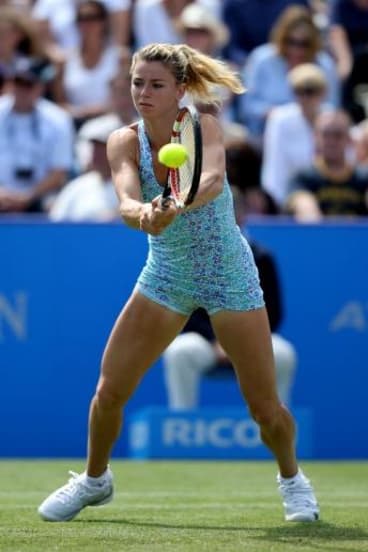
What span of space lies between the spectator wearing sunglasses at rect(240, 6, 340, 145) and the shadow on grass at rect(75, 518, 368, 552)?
741 centimetres

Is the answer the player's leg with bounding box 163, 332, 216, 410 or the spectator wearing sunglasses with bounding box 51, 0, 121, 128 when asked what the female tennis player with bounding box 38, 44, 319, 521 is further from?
the spectator wearing sunglasses with bounding box 51, 0, 121, 128

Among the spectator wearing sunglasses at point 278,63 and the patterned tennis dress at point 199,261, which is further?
the spectator wearing sunglasses at point 278,63

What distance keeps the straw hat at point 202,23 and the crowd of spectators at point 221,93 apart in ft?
0.04

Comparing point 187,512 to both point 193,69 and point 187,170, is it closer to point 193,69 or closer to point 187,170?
point 187,170

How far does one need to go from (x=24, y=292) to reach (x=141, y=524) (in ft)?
15.2

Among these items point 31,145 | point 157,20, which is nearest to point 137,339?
point 31,145

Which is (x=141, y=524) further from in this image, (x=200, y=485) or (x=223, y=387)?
(x=223, y=387)

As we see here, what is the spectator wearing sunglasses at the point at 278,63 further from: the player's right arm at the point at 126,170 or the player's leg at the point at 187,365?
the player's right arm at the point at 126,170

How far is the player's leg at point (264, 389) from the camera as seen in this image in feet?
20.8

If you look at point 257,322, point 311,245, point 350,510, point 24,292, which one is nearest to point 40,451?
point 24,292

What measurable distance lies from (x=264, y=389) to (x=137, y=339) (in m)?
0.59

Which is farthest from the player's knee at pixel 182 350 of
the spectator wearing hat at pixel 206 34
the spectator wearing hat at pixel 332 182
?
the spectator wearing hat at pixel 206 34

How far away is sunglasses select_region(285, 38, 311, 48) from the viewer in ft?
44.4

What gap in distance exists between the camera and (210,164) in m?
6.12
